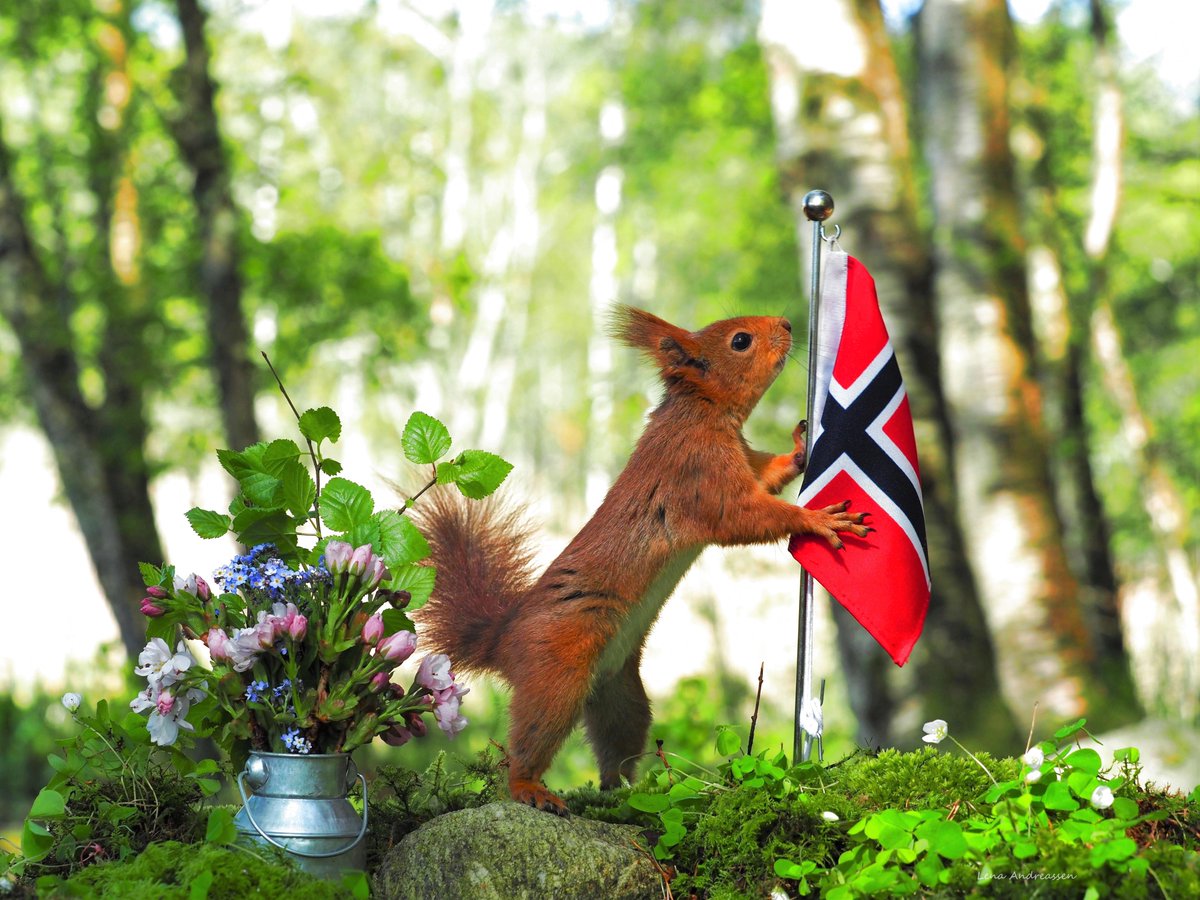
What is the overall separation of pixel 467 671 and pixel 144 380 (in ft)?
21.2

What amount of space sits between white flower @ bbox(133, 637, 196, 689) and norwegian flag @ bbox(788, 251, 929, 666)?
4.38 ft

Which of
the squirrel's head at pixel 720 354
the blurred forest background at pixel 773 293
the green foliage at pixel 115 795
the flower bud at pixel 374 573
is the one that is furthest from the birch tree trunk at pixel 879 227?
the green foliage at pixel 115 795

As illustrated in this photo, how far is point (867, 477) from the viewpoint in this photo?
262cm

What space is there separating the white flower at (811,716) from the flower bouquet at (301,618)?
77 cm

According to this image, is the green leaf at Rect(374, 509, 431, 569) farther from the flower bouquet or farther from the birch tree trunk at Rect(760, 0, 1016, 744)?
the birch tree trunk at Rect(760, 0, 1016, 744)

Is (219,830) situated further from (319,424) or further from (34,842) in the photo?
(319,424)

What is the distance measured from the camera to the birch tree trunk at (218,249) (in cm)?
636

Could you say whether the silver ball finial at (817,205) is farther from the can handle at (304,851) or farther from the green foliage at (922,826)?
the can handle at (304,851)

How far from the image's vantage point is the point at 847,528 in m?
2.56

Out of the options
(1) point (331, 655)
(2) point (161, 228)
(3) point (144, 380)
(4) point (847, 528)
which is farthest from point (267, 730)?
(2) point (161, 228)

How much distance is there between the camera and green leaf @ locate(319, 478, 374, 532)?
238 centimetres

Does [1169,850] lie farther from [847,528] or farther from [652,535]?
[652,535]

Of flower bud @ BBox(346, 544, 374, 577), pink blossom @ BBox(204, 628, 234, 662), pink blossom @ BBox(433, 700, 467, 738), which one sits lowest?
pink blossom @ BBox(433, 700, 467, 738)

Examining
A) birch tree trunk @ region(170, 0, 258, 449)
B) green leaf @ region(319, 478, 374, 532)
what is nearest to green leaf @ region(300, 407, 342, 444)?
green leaf @ region(319, 478, 374, 532)
